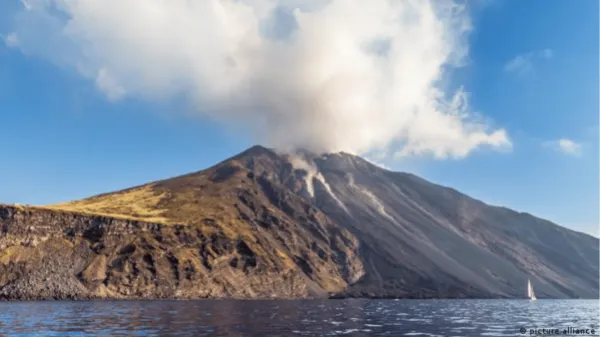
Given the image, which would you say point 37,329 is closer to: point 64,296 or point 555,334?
point 555,334

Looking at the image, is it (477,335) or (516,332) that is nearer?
(477,335)

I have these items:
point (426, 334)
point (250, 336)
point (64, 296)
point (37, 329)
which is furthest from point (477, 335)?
point (64, 296)

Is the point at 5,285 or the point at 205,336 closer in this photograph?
the point at 205,336

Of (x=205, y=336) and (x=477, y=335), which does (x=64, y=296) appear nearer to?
(x=205, y=336)

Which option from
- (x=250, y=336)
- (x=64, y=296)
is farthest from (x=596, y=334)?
(x=64, y=296)

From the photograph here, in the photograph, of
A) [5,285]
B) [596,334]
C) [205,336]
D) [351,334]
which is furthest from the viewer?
[5,285]

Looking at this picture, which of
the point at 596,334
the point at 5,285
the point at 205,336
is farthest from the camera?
the point at 5,285

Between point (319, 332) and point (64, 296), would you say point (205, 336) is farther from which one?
point (64, 296)

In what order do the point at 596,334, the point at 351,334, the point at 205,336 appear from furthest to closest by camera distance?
the point at 596,334, the point at 351,334, the point at 205,336
